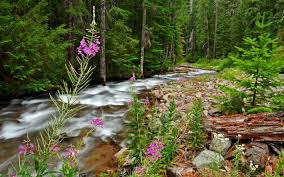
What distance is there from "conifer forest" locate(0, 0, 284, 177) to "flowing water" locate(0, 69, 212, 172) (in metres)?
0.03

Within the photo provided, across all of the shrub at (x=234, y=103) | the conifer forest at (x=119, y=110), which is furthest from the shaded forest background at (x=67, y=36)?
the shrub at (x=234, y=103)

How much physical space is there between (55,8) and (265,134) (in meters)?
15.5

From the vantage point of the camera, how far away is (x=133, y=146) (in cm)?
595

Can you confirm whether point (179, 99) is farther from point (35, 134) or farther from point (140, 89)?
point (35, 134)

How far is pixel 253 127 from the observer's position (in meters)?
5.89

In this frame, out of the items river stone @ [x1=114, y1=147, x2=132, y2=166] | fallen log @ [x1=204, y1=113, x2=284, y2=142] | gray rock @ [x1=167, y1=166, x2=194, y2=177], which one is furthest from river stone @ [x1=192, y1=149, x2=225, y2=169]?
river stone @ [x1=114, y1=147, x2=132, y2=166]

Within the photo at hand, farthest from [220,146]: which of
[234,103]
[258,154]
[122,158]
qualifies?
[234,103]

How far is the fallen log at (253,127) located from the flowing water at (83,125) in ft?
6.60

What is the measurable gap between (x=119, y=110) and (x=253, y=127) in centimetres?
663

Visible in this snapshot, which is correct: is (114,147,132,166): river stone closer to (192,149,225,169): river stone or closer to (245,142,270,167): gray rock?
(192,149,225,169): river stone

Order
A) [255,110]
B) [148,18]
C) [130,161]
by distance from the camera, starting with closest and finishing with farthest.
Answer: [130,161] → [255,110] → [148,18]

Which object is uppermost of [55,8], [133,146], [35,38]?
[55,8]

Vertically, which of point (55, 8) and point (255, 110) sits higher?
point (55, 8)

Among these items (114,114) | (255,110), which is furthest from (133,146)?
(114,114)
